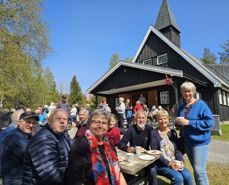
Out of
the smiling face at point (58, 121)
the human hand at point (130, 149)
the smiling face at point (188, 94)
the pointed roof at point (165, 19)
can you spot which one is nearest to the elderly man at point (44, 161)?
the smiling face at point (58, 121)

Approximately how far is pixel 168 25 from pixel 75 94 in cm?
3133

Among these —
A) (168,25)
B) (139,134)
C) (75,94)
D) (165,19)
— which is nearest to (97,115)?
(139,134)

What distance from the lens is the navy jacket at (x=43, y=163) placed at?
2.29 metres

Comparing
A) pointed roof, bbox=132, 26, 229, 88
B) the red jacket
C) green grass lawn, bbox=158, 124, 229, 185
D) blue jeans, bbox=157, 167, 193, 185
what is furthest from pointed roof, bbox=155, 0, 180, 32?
blue jeans, bbox=157, 167, 193, 185

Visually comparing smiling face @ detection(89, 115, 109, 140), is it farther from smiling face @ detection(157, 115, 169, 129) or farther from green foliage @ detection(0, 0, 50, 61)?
green foliage @ detection(0, 0, 50, 61)

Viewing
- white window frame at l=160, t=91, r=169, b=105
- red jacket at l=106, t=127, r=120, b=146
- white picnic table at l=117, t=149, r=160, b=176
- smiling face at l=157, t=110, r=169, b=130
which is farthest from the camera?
white window frame at l=160, t=91, r=169, b=105

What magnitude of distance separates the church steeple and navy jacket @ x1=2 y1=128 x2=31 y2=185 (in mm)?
19508

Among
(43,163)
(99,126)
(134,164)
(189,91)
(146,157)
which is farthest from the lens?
(146,157)

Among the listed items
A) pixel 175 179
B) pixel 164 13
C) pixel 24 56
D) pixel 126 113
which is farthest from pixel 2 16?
pixel 175 179

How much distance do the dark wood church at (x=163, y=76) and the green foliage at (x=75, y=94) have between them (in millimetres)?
→ 26980

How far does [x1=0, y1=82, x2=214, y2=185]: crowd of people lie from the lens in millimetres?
2287

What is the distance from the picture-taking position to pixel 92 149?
7.70 feet

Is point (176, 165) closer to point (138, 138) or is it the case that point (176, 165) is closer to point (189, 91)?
point (138, 138)

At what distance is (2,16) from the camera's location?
1533 cm
